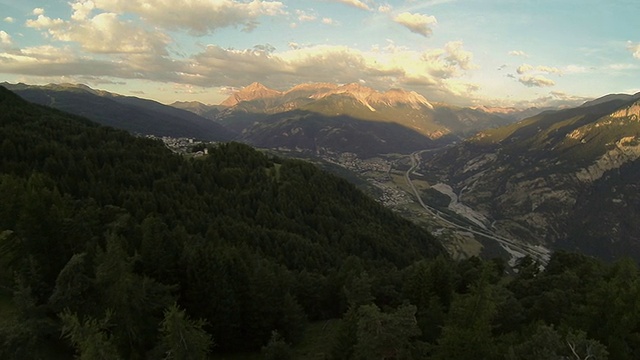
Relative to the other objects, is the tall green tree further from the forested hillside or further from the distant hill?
the distant hill

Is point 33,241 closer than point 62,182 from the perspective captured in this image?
Yes

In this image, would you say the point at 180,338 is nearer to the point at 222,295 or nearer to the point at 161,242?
the point at 222,295

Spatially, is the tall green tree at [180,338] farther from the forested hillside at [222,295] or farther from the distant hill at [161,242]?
the distant hill at [161,242]

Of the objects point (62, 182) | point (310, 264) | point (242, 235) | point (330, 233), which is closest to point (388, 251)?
point (330, 233)

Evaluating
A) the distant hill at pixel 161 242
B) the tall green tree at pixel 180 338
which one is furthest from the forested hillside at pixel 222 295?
the distant hill at pixel 161 242

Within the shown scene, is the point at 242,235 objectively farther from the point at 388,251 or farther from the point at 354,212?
the point at 354,212

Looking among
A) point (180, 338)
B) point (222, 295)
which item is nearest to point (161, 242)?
point (222, 295)

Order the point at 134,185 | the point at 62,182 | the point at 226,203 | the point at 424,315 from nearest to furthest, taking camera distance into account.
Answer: the point at 424,315
the point at 62,182
the point at 134,185
the point at 226,203

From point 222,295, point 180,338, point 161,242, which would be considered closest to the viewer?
point 180,338
